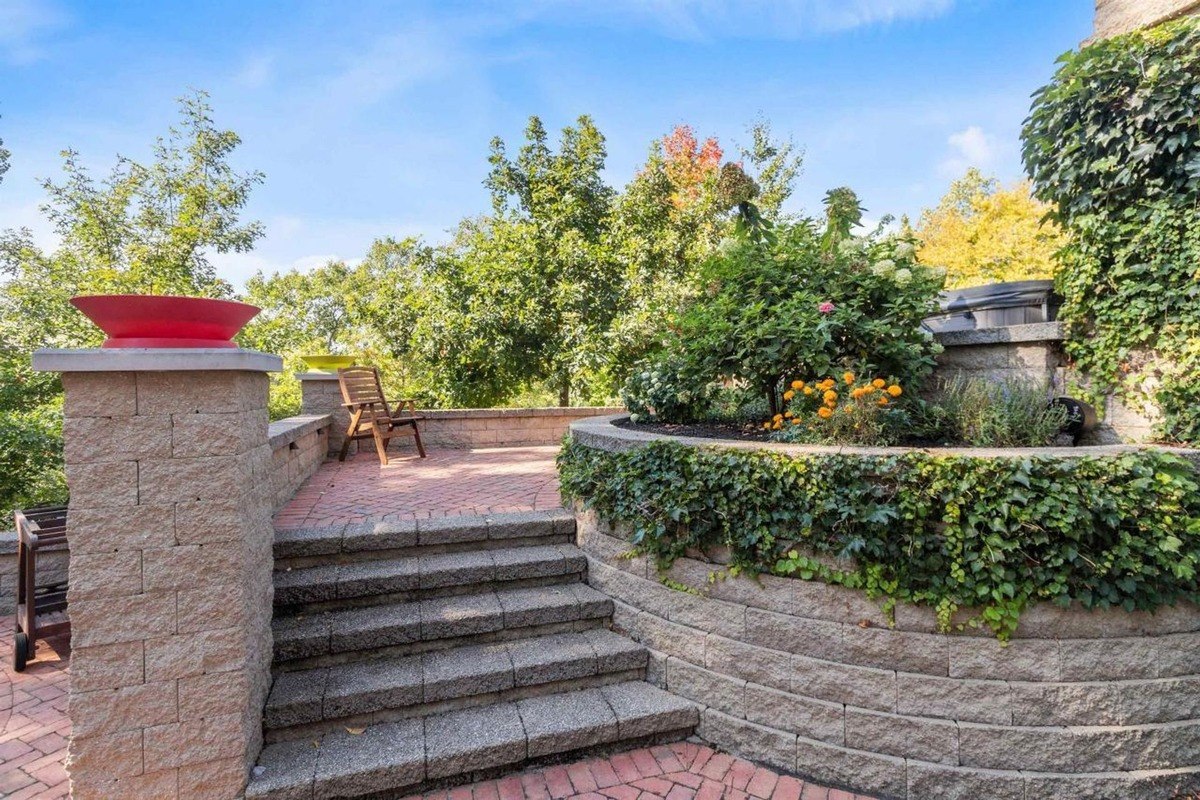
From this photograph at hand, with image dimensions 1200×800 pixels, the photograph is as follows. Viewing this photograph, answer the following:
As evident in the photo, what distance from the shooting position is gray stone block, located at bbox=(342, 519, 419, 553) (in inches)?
110

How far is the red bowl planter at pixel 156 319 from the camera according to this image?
5.73 ft

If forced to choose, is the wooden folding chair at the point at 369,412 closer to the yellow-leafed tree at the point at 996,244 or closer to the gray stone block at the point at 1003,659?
the gray stone block at the point at 1003,659

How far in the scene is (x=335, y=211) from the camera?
1545cm

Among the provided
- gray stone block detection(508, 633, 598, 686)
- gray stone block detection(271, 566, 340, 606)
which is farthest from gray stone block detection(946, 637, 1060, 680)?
gray stone block detection(271, 566, 340, 606)

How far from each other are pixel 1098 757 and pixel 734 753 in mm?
1347

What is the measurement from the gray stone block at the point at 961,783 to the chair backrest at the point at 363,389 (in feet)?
17.6

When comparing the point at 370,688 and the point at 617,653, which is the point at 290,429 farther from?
the point at 617,653

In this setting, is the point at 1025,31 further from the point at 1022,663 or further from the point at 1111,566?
the point at 1022,663

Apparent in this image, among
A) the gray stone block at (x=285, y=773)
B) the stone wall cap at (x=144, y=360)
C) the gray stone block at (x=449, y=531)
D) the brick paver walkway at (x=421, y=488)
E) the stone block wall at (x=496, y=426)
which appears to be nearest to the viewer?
the stone wall cap at (x=144, y=360)

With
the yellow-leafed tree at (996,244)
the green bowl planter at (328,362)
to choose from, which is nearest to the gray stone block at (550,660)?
the green bowl planter at (328,362)

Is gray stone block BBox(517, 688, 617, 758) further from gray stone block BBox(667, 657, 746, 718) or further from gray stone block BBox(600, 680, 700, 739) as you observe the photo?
gray stone block BBox(667, 657, 746, 718)

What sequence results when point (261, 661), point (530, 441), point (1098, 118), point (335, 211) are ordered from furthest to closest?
point (335, 211) → point (530, 441) → point (1098, 118) → point (261, 661)

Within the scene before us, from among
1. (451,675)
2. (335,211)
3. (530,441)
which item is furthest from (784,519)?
(335,211)

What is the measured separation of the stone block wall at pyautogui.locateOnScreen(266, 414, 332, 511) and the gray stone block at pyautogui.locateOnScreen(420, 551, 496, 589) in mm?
870
